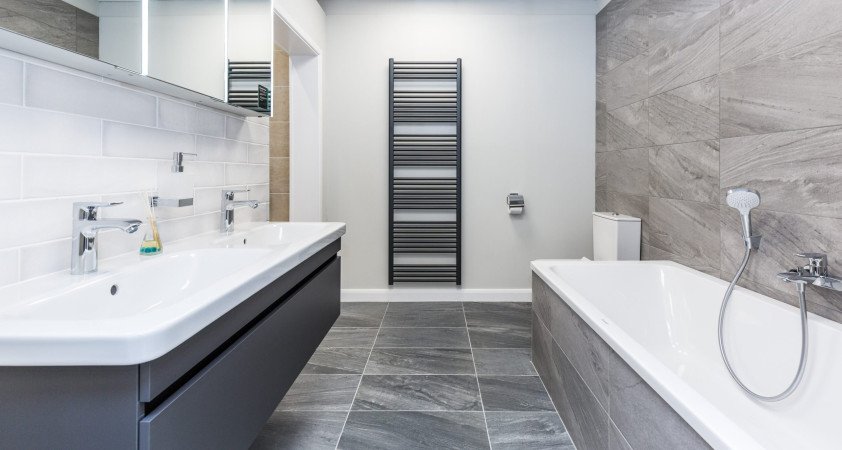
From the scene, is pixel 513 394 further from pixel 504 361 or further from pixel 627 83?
pixel 627 83

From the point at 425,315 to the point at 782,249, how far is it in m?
2.26

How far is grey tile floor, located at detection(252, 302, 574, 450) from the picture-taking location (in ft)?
6.04

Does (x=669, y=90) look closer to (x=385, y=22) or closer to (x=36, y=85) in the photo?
(x=385, y=22)

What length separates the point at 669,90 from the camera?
2576 mm

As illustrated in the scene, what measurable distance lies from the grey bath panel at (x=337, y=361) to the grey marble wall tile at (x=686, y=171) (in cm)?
199

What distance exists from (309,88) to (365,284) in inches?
64.5

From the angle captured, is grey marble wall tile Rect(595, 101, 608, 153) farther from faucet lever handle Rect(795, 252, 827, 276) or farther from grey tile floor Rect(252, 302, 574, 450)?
faucet lever handle Rect(795, 252, 827, 276)

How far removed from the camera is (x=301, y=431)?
1881 millimetres

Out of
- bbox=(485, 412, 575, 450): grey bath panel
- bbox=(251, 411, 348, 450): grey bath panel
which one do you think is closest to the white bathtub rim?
bbox=(485, 412, 575, 450): grey bath panel

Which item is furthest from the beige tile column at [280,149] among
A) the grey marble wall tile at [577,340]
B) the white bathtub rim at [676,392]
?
the white bathtub rim at [676,392]

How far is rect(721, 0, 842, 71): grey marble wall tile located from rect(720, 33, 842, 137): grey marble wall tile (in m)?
0.03

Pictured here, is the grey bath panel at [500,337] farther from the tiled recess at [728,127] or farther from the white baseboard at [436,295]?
the tiled recess at [728,127]

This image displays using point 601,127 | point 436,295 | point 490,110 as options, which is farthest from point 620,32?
point 436,295

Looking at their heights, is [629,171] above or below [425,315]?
above
